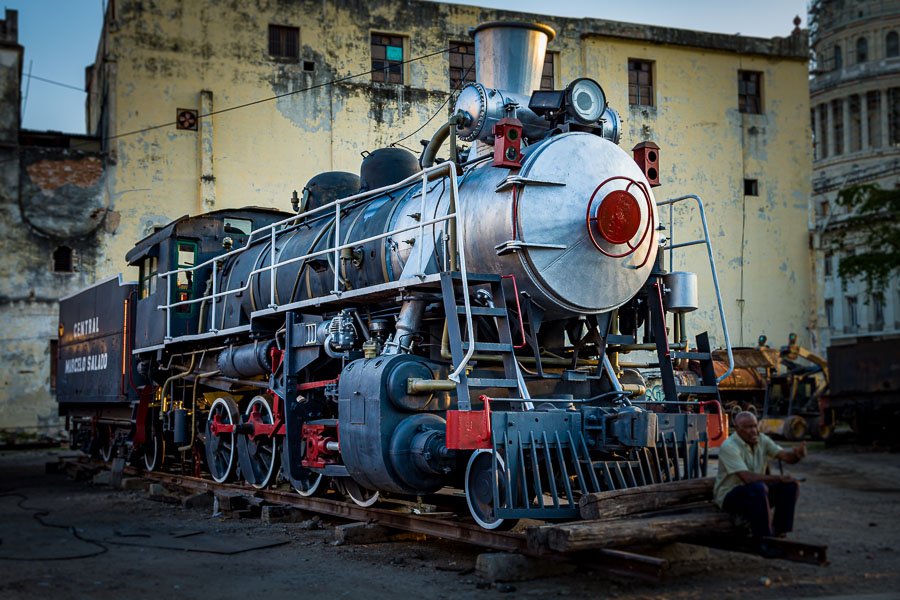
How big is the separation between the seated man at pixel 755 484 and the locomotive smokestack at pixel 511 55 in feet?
12.1

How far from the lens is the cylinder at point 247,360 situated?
10.0m

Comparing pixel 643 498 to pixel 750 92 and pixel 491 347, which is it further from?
pixel 750 92

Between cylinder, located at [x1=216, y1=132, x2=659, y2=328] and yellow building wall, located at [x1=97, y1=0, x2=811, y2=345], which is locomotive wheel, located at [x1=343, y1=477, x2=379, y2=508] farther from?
yellow building wall, located at [x1=97, y1=0, x2=811, y2=345]

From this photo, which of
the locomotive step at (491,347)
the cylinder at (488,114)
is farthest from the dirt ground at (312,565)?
the cylinder at (488,114)

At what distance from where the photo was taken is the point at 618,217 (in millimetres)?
7539

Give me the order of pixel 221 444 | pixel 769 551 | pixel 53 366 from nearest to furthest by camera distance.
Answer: pixel 769 551, pixel 221 444, pixel 53 366

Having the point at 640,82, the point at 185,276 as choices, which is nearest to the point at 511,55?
the point at 185,276

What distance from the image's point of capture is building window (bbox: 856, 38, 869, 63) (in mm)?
73062

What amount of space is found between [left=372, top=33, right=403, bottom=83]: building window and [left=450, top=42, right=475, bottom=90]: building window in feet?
5.04

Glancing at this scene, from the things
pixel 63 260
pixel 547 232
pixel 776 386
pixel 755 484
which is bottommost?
pixel 755 484

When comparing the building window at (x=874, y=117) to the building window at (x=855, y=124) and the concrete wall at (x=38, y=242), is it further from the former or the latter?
the concrete wall at (x=38, y=242)

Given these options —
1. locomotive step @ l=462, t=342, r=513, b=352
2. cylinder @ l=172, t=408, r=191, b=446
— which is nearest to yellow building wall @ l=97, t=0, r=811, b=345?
cylinder @ l=172, t=408, r=191, b=446

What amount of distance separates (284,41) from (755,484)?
21.7 metres

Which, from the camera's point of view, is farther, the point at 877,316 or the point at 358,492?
the point at 877,316
